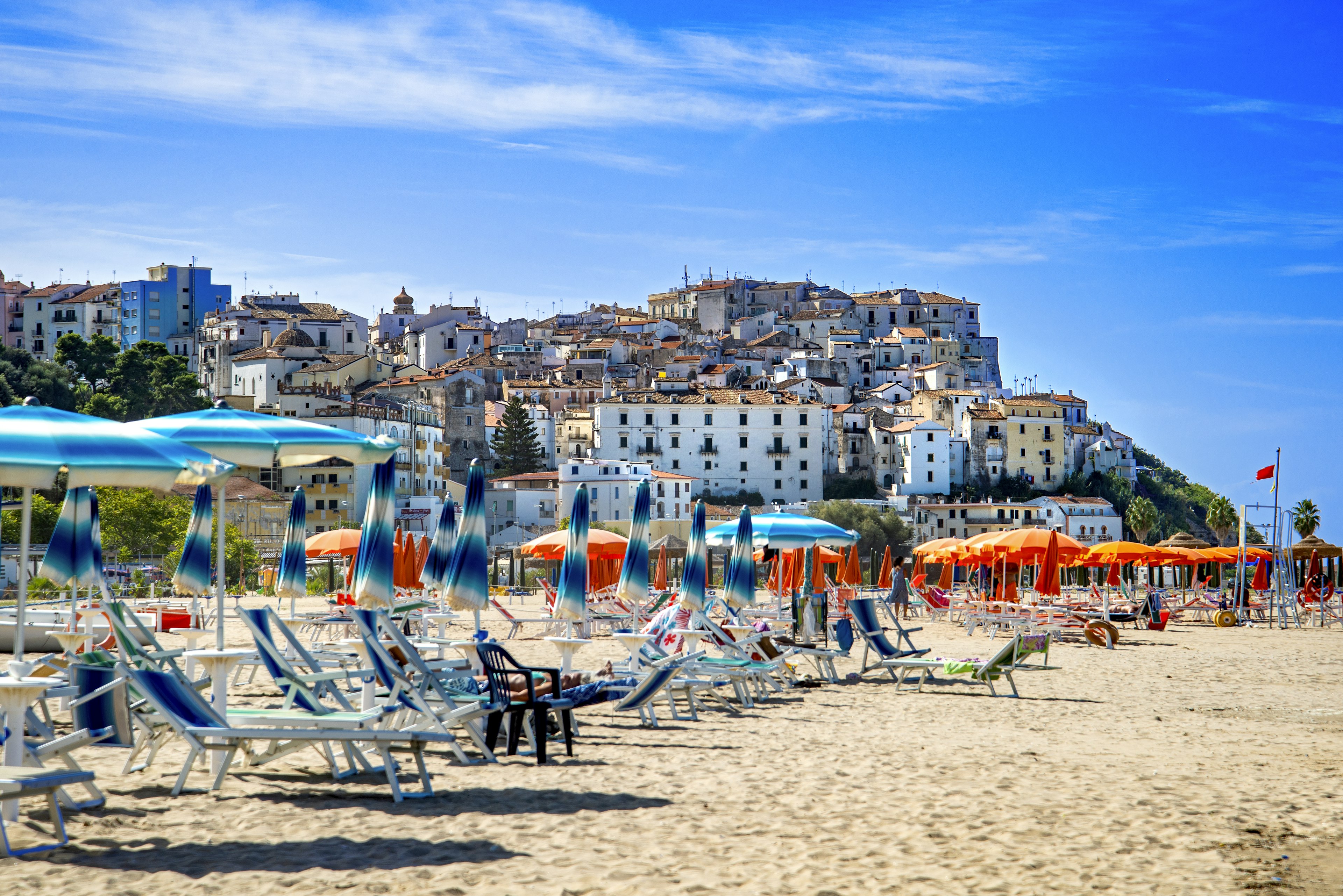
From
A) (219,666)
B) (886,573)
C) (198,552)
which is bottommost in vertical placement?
(886,573)

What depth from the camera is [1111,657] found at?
20.0m

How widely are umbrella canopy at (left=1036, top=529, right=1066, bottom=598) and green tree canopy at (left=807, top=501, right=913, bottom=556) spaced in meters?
49.7

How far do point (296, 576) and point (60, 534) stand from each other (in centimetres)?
395

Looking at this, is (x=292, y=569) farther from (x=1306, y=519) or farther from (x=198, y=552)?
(x=1306, y=519)

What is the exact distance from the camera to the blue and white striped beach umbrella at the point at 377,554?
1036cm

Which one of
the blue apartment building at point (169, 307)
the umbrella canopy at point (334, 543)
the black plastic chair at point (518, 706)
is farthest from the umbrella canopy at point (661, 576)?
the blue apartment building at point (169, 307)

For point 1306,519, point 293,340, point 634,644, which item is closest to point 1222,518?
point 1306,519

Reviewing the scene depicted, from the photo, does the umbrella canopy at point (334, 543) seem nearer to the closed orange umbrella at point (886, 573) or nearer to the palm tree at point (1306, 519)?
the closed orange umbrella at point (886, 573)

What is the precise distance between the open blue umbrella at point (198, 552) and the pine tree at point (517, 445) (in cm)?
6886

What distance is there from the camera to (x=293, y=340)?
8956 centimetres

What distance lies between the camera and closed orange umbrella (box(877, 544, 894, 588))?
143ft

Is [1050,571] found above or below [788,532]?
below

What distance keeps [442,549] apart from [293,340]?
78200 millimetres

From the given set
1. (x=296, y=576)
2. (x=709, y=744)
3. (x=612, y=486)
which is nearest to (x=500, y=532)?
(x=612, y=486)
